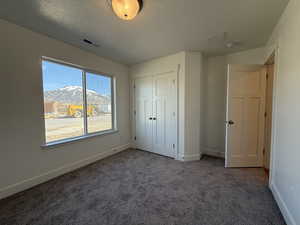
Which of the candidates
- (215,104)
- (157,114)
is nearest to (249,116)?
(215,104)

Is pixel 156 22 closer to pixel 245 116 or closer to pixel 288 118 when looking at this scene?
pixel 288 118

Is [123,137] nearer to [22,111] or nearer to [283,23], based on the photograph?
[22,111]

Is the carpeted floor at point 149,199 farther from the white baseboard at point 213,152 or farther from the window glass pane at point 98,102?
the window glass pane at point 98,102

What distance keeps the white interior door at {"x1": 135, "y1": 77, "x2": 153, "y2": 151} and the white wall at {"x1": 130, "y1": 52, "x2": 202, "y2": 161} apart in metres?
0.83

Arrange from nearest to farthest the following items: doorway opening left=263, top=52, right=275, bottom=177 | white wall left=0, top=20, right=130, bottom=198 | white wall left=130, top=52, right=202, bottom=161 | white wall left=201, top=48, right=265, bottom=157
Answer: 1. white wall left=0, top=20, right=130, bottom=198
2. doorway opening left=263, top=52, right=275, bottom=177
3. white wall left=130, top=52, right=202, bottom=161
4. white wall left=201, top=48, right=265, bottom=157

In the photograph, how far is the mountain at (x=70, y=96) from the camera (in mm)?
2431

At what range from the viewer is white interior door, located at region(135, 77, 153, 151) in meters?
3.62

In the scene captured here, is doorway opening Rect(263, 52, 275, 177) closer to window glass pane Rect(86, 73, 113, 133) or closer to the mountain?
window glass pane Rect(86, 73, 113, 133)

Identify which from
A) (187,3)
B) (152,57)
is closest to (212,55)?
(152,57)

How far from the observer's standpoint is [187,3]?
154cm

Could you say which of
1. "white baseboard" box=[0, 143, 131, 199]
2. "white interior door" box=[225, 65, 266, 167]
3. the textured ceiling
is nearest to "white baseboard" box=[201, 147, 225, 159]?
"white interior door" box=[225, 65, 266, 167]

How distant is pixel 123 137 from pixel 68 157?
4.94 ft

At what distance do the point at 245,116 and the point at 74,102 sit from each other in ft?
11.3

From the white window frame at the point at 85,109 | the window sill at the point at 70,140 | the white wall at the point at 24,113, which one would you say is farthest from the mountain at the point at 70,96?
the window sill at the point at 70,140
